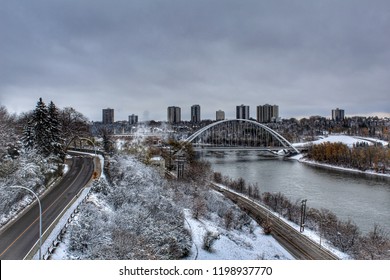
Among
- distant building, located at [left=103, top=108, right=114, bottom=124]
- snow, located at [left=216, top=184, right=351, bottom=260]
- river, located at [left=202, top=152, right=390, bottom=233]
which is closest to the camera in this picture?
distant building, located at [left=103, top=108, right=114, bottom=124]

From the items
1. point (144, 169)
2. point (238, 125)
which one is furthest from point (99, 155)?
point (238, 125)

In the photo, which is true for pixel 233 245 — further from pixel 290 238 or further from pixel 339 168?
pixel 339 168

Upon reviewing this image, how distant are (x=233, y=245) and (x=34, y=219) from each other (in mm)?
2754

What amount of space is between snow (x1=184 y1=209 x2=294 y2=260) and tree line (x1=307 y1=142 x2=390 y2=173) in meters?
9.89

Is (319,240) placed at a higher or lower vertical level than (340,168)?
lower

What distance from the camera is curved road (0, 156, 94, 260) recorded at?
3194 mm

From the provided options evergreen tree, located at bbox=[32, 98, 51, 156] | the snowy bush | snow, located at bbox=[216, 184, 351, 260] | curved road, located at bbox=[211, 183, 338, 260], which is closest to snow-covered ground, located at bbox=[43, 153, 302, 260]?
the snowy bush

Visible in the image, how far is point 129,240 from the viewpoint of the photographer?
3053 millimetres

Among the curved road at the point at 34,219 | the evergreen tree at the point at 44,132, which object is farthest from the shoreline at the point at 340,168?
the evergreen tree at the point at 44,132

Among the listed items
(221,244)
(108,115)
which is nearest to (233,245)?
(221,244)

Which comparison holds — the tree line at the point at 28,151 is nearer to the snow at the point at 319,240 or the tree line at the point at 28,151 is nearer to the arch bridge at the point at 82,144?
the arch bridge at the point at 82,144

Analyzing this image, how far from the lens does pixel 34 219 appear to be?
383 centimetres

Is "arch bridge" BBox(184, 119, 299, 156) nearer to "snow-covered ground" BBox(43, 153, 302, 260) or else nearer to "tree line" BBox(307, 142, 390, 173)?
"tree line" BBox(307, 142, 390, 173)
